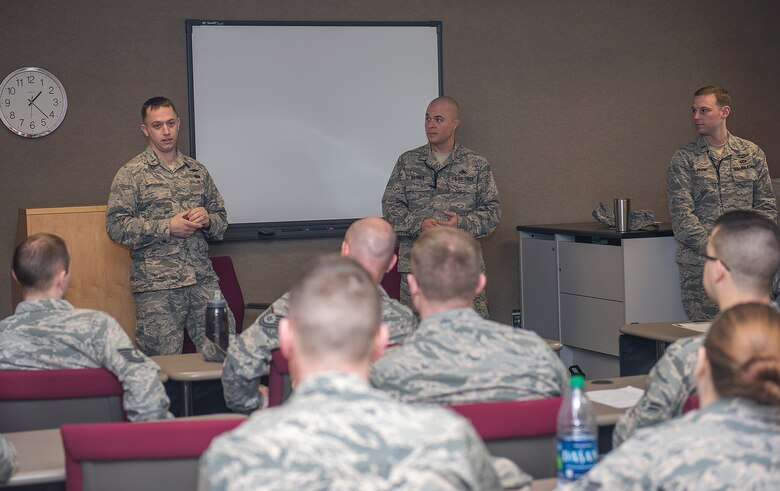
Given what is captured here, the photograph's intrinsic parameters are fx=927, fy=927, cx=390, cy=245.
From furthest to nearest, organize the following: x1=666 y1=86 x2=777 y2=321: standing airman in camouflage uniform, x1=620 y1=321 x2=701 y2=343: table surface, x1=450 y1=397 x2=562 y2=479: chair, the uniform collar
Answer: x1=666 y1=86 x2=777 y2=321: standing airman in camouflage uniform < x1=620 y1=321 x2=701 y2=343: table surface < the uniform collar < x1=450 y1=397 x2=562 y2=479: chair

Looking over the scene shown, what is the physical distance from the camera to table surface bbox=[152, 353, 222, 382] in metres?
3.23

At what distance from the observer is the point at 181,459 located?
193 cm

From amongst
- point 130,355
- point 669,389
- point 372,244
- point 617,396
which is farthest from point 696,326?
point 130,355

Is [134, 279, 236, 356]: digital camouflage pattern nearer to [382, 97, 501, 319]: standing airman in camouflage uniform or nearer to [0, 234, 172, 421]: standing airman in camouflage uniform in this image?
[382, 97, 501, 319]: standing airman in camouflage uniform

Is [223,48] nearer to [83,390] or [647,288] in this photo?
[647,288]

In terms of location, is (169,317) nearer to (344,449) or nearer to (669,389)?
(669,389)

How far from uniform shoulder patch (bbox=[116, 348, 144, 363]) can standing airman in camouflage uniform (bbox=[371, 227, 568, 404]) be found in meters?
0.85

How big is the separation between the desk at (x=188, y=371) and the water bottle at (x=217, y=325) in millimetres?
103

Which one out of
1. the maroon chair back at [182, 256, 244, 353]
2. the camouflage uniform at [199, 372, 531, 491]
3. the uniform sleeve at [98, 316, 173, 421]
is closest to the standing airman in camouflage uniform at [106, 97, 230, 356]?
the maroon chair back at [182, 256, 244, 353]

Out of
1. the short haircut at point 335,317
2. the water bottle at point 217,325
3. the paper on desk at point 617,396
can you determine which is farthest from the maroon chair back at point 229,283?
the short haircut at point 335,317

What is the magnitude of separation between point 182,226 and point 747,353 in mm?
3665

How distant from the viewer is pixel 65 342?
286 cm

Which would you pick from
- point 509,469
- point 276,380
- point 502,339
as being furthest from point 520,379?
point 276,380

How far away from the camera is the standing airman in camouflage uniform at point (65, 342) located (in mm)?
2773
